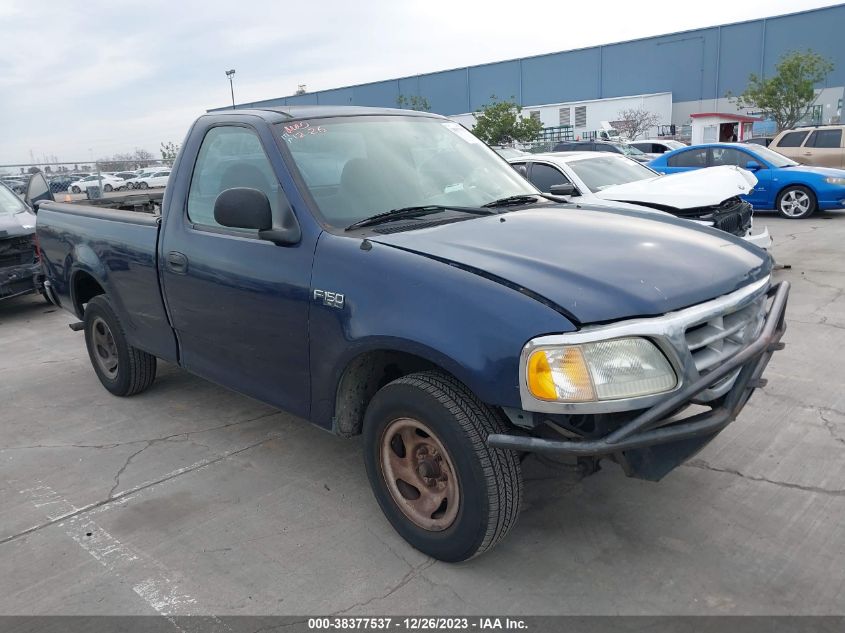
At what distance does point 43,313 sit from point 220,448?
5.93 m

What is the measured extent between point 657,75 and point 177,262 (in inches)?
2260

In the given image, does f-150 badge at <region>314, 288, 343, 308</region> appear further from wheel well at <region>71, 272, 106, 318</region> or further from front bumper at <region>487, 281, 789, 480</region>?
wheel well at <region>71, 272, 106, 318</region>

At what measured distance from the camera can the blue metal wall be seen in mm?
47531

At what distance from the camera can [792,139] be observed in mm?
17109

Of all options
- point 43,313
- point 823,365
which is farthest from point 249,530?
point 43,313

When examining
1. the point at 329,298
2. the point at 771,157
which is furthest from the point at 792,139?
the point at 329,298

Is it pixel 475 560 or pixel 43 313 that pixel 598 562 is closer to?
pixel 475 560

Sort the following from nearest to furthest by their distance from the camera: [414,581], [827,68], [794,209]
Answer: [414,581] < [794,209] < [827,68]

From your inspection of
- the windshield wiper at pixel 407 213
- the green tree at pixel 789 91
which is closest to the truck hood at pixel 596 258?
the windshield wiper at pixel 407 213

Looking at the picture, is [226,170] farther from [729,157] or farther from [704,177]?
[729,157]

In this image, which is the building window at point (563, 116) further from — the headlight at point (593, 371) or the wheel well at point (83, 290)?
the headlight at point (593, 371)

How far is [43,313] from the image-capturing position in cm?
882

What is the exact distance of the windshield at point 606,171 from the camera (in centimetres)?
841

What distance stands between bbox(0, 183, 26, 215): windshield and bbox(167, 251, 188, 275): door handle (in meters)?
6.04
